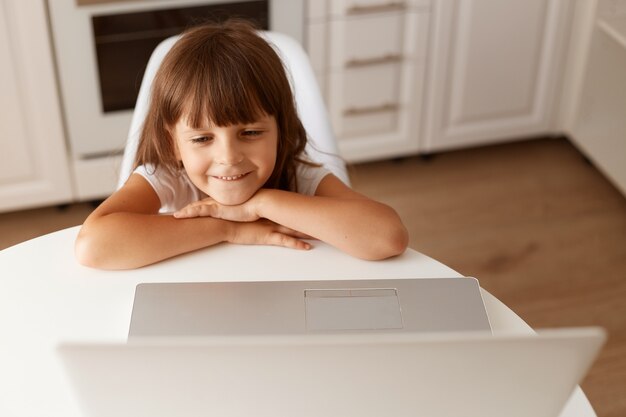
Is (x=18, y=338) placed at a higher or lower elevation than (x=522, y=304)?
higher

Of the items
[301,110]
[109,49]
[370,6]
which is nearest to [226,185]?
[301,110]

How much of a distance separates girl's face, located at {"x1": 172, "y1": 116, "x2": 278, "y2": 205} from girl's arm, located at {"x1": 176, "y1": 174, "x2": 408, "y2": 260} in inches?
0.8

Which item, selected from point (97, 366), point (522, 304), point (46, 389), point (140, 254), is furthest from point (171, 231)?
point (522, 304)

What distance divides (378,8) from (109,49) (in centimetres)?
77

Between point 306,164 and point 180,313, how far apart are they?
46cm

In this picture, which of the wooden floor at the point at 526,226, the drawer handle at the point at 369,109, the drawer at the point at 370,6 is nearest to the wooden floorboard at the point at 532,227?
the wooden floor at the point at 526,226

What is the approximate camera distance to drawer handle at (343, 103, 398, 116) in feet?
8.39

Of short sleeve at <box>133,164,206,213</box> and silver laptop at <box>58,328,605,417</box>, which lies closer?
silver laptop at <box>58,328,605,417</box>

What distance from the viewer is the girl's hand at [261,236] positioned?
110 cm

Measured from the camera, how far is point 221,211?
3.76 feet

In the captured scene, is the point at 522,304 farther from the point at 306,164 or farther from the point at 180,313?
the point at 180,313

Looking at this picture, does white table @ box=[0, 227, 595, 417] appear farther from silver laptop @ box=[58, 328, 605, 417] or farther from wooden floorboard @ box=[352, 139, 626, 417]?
wooden floorboard @ box=[352, 139, 626, 417]

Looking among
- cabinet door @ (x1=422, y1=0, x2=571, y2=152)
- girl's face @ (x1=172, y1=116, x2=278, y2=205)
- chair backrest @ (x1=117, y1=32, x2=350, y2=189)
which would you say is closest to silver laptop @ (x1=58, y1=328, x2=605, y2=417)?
girl's face @ (x1=172, y1=116, x2=278, y2=205)

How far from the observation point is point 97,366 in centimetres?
64
